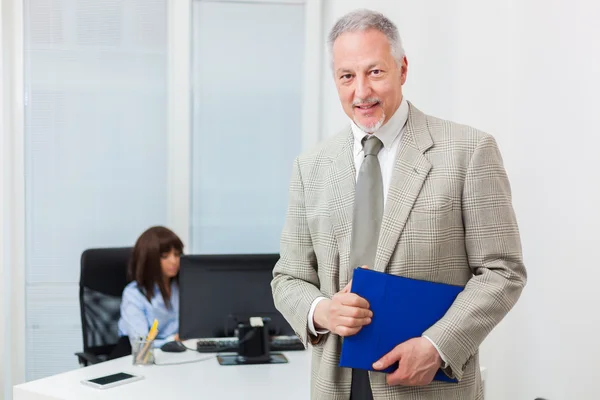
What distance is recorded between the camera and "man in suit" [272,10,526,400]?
1.45 m

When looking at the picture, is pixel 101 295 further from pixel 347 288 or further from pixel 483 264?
pixel 483 264

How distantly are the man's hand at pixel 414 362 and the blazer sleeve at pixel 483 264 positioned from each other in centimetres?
2

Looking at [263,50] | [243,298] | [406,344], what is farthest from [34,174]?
[406,344]

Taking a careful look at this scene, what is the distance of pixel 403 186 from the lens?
1524mm

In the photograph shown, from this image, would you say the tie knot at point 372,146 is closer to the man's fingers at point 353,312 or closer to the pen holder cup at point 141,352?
the man's fingers at point 353,312

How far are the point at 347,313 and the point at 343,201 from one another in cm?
26

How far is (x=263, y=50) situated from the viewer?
4.36m

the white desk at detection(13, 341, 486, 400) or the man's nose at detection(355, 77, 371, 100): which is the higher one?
the man's nose at detection(355, 77, 371, 100)

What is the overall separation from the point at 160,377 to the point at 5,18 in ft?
8.08

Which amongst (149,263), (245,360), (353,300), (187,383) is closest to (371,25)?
(353,300)

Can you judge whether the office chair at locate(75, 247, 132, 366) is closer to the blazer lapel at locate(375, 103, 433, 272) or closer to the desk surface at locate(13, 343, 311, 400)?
the desk surface at locate(13, 343, 311, 400)

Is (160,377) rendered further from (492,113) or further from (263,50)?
(263,50)

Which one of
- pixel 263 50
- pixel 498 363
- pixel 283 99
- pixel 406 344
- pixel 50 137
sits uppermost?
pixel 263 50

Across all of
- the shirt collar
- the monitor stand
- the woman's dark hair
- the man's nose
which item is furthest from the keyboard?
the man's nose
